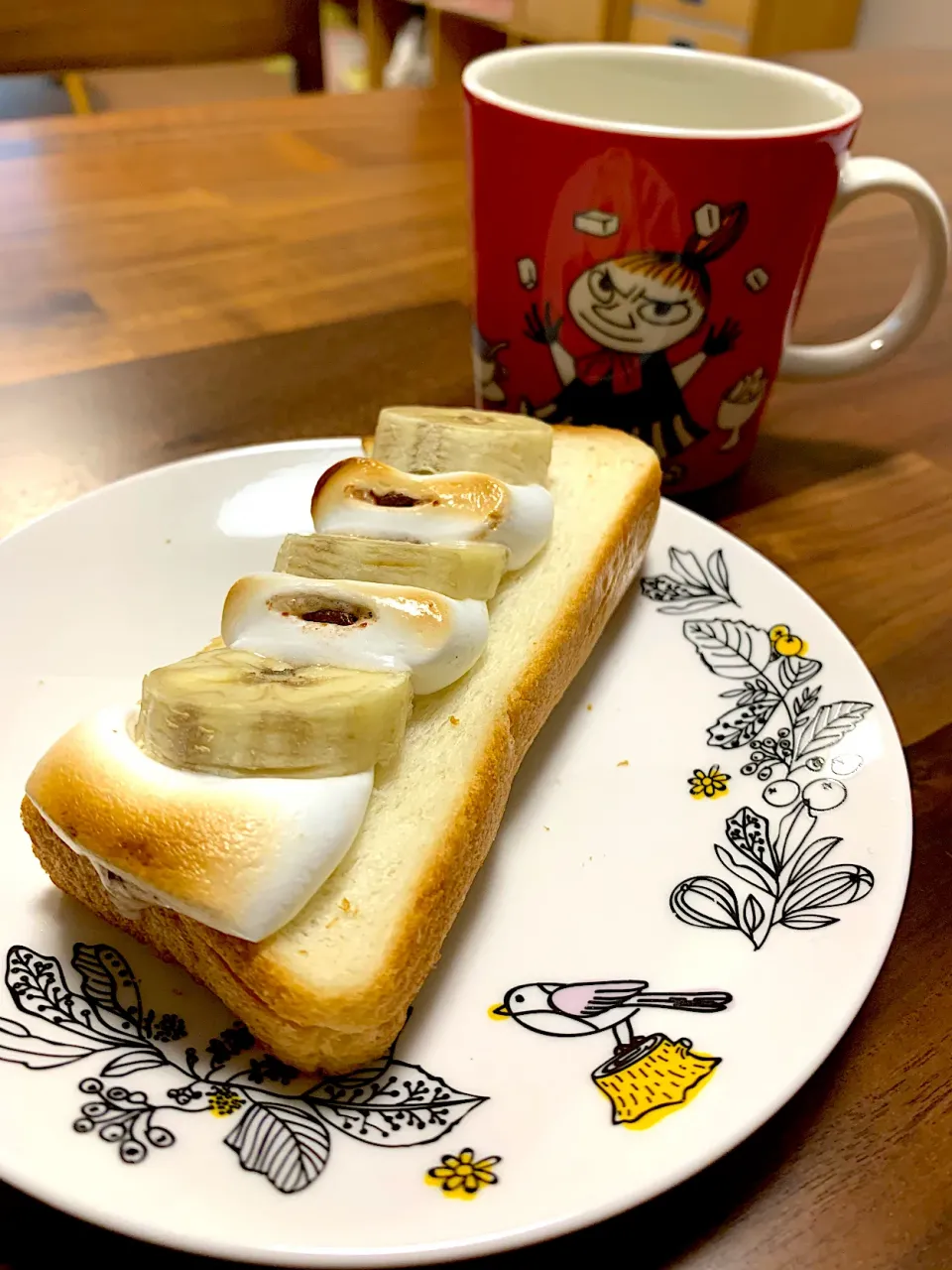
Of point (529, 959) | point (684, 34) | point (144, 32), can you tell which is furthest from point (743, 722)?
point (684, 34)

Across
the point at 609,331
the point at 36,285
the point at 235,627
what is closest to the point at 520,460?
the point at 609,331

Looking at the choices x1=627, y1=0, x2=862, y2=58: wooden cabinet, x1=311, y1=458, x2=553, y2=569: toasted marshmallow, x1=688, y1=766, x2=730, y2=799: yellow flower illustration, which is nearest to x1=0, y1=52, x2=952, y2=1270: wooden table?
x1=688, y1=766, x2=730, y2=799: yellow flower illustration

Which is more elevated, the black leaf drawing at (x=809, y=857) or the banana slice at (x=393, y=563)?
the banana slice at (x=393, y=563)

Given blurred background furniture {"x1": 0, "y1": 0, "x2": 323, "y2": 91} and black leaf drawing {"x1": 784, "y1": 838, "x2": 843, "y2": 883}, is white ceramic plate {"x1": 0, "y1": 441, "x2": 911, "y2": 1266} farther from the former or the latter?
blurred background furniture {"x1": 0, "y1": 0, "x2": 323, "y2": 91}

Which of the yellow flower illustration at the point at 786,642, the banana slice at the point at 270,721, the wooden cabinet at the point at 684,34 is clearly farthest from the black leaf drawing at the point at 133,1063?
the wooden cabinet at the point at 684,34

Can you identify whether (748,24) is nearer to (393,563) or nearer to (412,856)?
(393,563)

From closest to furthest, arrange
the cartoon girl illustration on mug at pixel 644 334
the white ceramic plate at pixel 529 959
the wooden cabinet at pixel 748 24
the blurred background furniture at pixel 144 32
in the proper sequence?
the white ceramic plate at pixel 529 959
the cartoon girl illustration on mug at pixel 644 334
the blurred background furniture at pixel 144 32
the wooden cabinet at pixel 748 24

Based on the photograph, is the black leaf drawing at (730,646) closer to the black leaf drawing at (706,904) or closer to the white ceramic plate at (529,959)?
the white ceramic plate at (529,959)
